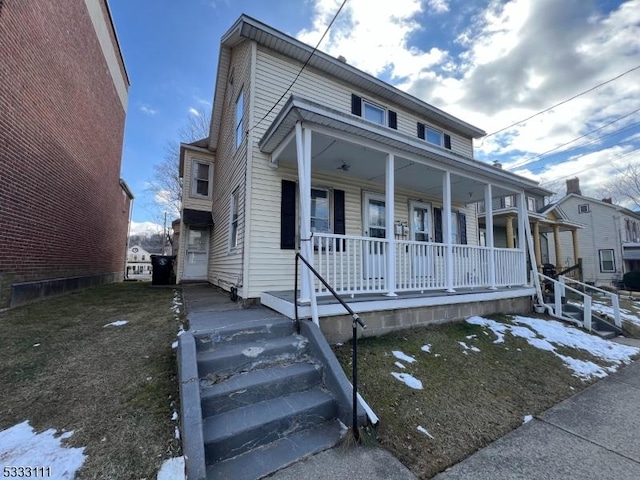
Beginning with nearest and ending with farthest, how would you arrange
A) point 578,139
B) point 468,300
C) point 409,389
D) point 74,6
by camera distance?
1. point 409,389
2. point 468,300
3. point 74,6
4. point 578,139

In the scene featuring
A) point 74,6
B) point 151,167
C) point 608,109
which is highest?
point 151,167

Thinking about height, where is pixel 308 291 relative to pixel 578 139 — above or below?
below

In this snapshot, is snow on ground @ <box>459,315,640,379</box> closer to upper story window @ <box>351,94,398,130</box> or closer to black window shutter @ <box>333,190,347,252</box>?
black window shutter @ <box>333,190,347,252</box>

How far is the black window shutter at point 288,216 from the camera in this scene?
5.97 meters

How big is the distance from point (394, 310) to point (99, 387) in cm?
399

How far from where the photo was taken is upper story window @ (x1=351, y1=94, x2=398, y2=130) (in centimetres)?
776

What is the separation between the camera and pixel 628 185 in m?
25.6

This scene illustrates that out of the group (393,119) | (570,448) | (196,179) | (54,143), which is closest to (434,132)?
(393,119)

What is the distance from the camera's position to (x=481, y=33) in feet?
25.8

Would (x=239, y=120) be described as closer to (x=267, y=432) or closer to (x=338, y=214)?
(x=338, y=214)

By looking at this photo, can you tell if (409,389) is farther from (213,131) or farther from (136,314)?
(213,131)

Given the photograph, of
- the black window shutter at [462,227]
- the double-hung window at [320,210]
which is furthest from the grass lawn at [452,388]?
the black window shutter at [462,227]

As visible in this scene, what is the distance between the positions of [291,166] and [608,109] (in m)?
12.8

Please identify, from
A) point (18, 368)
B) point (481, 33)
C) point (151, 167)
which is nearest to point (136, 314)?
point (18, 368)
